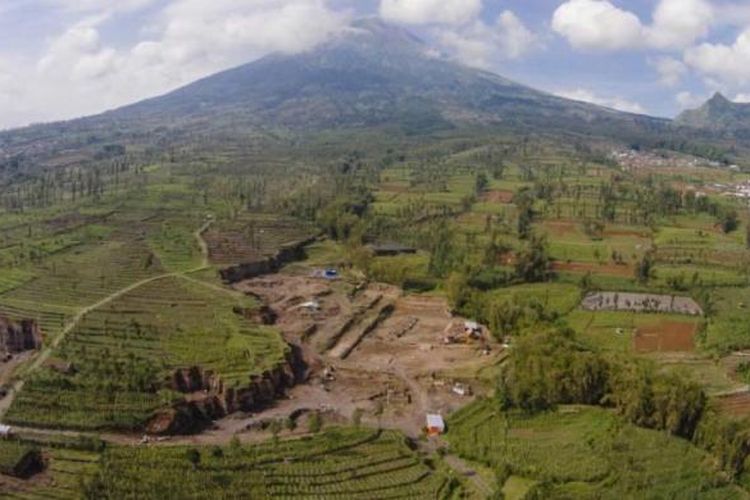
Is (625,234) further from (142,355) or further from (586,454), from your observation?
(142,355)

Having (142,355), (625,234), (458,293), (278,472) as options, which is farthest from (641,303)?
(142,355)

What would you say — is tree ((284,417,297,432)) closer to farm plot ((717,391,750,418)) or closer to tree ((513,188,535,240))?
farm plot ((717,391,750,418))

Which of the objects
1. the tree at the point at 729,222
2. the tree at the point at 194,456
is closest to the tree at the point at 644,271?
the tree at the point at 729,222

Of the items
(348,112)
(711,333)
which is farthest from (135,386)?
(348,112)

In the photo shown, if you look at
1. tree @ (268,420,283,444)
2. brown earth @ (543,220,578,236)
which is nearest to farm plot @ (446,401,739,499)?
tree @ (268,420,283,444)

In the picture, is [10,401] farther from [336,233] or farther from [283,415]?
[336,233]
